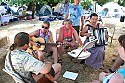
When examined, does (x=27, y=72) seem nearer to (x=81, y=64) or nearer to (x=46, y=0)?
(x=81, y=64)

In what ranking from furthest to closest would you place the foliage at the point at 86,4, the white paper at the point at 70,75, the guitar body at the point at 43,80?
the foliage at the point at 86,4, the white paper at the point at 70,75, the guitar body at the point at 43,80

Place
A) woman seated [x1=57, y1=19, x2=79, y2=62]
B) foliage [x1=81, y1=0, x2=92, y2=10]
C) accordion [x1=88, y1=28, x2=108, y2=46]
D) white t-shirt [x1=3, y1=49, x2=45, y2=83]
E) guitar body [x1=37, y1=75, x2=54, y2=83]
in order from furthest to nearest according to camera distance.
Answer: foliage [x1=81, y1=0, x2=92, y2=10] < woman seated [x1=57, y1=19, x2=79, y2=62] < accordion [x1=88, y1=28, x2=108, y2=46] < guitar body [x1=37, y1=75, x2=54, y2=83] < white t-shirt [x1=3, y1=49, x2=45, y2=83]

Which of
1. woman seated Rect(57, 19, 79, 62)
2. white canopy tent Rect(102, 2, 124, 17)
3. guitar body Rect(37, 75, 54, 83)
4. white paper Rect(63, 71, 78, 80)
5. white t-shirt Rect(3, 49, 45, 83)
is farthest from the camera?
white canopy tent Rect(102, 2, 124, 17)

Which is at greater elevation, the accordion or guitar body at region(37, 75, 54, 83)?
the accordion

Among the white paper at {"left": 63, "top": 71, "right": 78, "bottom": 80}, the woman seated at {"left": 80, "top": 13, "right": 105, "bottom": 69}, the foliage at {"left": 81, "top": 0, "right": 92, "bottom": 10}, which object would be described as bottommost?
the white paper at {"left": 63, "top": 71, "right": 78, "bottom": 80}

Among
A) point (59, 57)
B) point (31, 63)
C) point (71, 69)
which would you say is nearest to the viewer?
point (31, 63)

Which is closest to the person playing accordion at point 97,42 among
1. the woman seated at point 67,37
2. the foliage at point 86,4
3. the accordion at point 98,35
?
the accordion at point 98,35

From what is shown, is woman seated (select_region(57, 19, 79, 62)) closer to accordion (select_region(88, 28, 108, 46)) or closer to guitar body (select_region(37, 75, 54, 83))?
accordion (select_region(88, 28, 108, 46))

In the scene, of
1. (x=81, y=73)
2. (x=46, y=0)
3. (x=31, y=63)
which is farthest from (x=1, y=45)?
(x=46, y=0)

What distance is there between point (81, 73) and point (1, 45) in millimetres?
2841

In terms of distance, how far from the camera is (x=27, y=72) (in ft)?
7.04

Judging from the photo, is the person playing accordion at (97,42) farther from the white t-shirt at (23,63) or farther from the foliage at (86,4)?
the foliage at (86,4)

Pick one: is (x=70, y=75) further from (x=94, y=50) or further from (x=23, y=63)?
(x=23, y=63)

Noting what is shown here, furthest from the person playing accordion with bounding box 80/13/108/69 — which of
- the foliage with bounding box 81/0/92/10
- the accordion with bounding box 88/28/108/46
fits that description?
the foliage with bounding box 81/0/92/10
